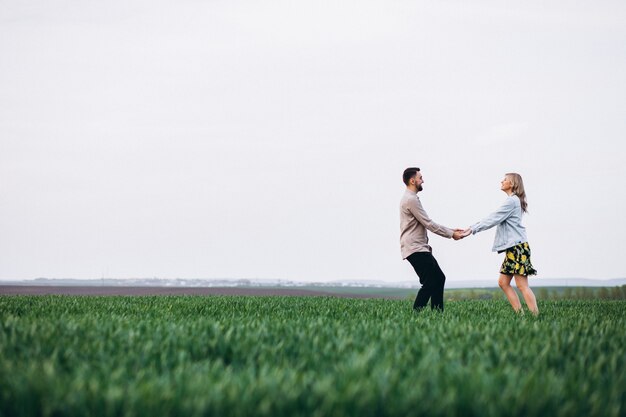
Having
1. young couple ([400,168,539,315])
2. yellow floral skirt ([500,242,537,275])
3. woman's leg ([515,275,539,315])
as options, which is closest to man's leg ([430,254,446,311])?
young couple ([400,168,539,315])

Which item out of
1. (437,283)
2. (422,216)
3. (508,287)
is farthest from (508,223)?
(437,283)

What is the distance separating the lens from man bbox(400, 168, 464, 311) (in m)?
9.72

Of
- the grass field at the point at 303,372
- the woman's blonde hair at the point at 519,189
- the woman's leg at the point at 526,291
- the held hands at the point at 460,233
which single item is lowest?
the grass field at the point at 303,372

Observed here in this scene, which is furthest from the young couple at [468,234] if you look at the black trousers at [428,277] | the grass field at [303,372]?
the grass field at [303,372]

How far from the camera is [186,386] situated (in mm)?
2959

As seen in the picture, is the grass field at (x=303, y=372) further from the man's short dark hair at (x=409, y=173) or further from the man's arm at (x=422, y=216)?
the man's short dark hair at (x=409, y=173)

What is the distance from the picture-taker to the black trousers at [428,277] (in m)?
9.70

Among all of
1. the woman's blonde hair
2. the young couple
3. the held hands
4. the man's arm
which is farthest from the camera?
the held hands

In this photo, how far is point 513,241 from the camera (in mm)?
9266

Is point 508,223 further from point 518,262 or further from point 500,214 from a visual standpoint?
point 518,262

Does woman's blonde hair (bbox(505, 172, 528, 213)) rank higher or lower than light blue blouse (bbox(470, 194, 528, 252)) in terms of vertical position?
higher

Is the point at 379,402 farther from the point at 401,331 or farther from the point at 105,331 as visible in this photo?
the point at 105,331

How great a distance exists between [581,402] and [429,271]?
670cm

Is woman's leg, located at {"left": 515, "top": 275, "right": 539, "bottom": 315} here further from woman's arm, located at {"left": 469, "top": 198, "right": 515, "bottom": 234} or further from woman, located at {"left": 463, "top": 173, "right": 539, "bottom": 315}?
woman's arm, located at {"left": 469, "top": 198, "right": 515, "bottom": 234}
